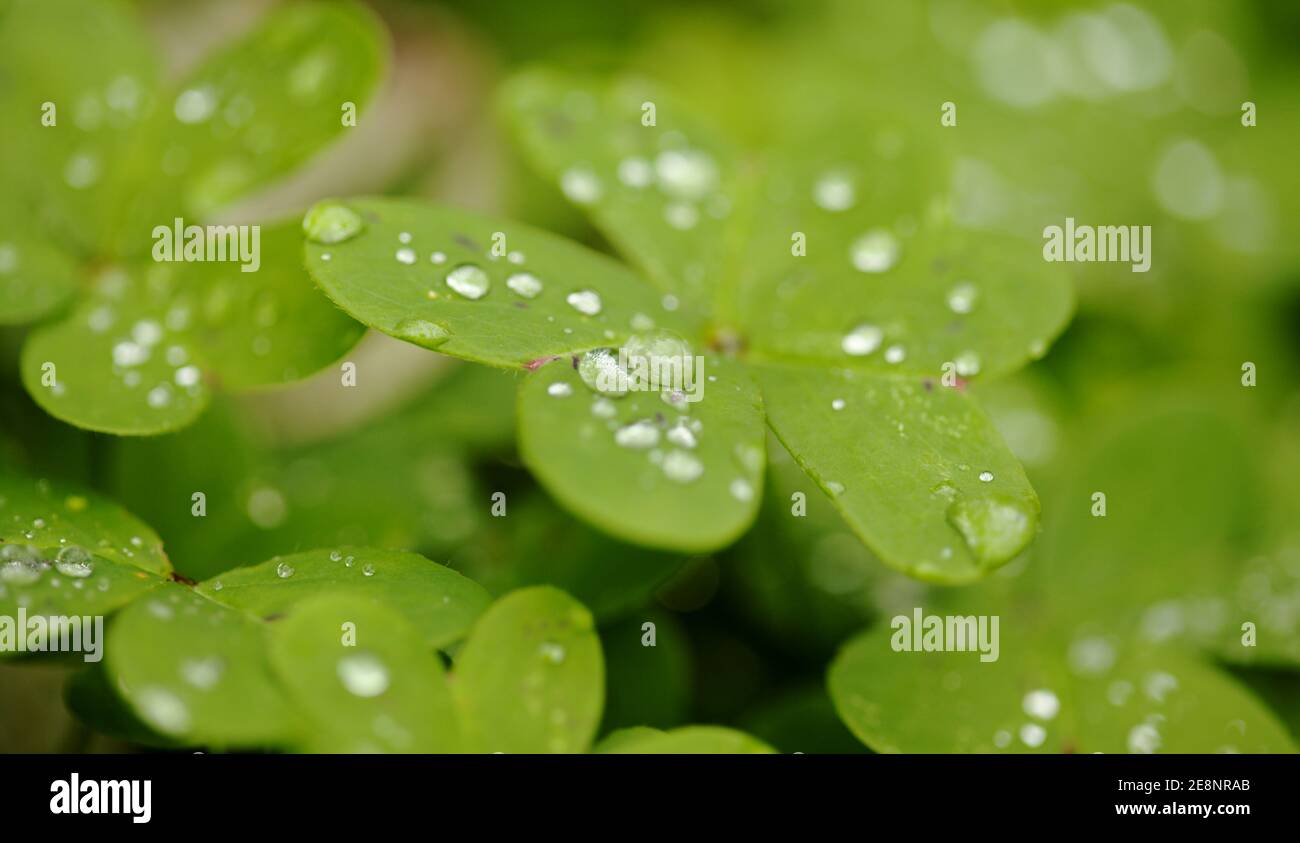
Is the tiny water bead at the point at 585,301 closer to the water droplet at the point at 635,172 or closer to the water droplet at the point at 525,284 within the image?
the water droplet at the point at 525,284

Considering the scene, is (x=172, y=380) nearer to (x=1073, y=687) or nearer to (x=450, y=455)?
(x=450, y=455)

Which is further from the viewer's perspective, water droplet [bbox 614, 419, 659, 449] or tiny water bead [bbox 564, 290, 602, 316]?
tiny water bead [bbox 564, 290, 602, 316]

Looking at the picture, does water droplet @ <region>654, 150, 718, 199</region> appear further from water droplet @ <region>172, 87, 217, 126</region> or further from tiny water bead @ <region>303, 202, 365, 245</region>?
water droplet @ <region>172, 87, 217, 126</region>

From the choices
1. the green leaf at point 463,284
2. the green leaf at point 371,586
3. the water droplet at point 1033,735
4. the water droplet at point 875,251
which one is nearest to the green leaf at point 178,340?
the green leaf at point 463,284

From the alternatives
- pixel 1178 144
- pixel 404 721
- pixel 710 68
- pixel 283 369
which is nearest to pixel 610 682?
pixel 404 721

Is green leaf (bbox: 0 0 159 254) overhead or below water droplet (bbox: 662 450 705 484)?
overhead

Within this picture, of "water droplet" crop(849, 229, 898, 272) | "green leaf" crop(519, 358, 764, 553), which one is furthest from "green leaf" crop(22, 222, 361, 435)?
"water droplet" crop(849, 229, 898, 272)

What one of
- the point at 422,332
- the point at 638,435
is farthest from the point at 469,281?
the point at 638,435
